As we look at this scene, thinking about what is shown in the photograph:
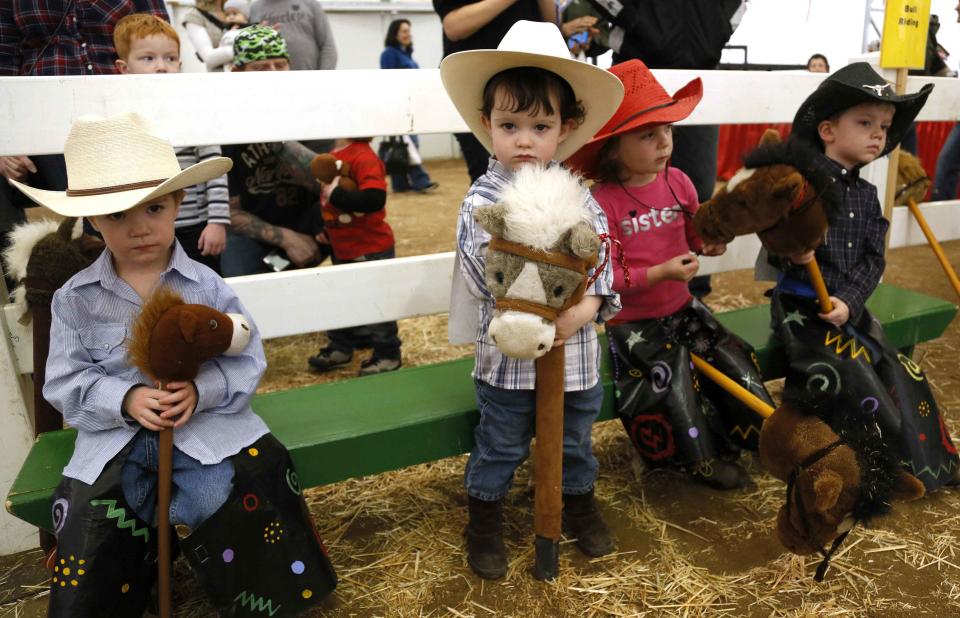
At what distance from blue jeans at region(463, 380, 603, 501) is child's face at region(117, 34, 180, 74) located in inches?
67.7

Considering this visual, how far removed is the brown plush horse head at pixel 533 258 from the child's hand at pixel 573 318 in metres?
0.13

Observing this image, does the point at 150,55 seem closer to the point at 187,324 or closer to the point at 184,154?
the point at 184,154

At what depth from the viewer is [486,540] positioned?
6.48 ft

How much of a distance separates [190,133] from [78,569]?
3.98 ft

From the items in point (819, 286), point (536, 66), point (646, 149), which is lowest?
point (819, 286)

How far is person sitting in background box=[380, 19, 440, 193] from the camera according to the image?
8.96 meters

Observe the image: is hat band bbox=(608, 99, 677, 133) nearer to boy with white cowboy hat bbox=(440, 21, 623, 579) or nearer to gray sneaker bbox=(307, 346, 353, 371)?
boy with white cowboy hat bbox=(440, 21, 623, 579)

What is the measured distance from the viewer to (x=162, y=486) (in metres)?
1.53

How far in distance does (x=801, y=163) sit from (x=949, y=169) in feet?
15.1

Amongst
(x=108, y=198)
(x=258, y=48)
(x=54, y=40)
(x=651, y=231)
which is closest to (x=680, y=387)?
(x=651, y=231)

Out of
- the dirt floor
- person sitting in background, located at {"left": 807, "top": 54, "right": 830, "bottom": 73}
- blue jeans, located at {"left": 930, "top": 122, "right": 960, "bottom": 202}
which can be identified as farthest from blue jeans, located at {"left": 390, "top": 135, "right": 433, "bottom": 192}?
the dirt floor

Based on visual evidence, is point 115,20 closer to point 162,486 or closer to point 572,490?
point 162,486

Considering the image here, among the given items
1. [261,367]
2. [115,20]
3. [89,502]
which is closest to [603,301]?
[261,367]

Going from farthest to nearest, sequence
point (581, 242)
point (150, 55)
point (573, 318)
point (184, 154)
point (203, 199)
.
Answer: point (203, 199), point (184, 154), point (150, 55), point (573, 318), point (581, 242)
